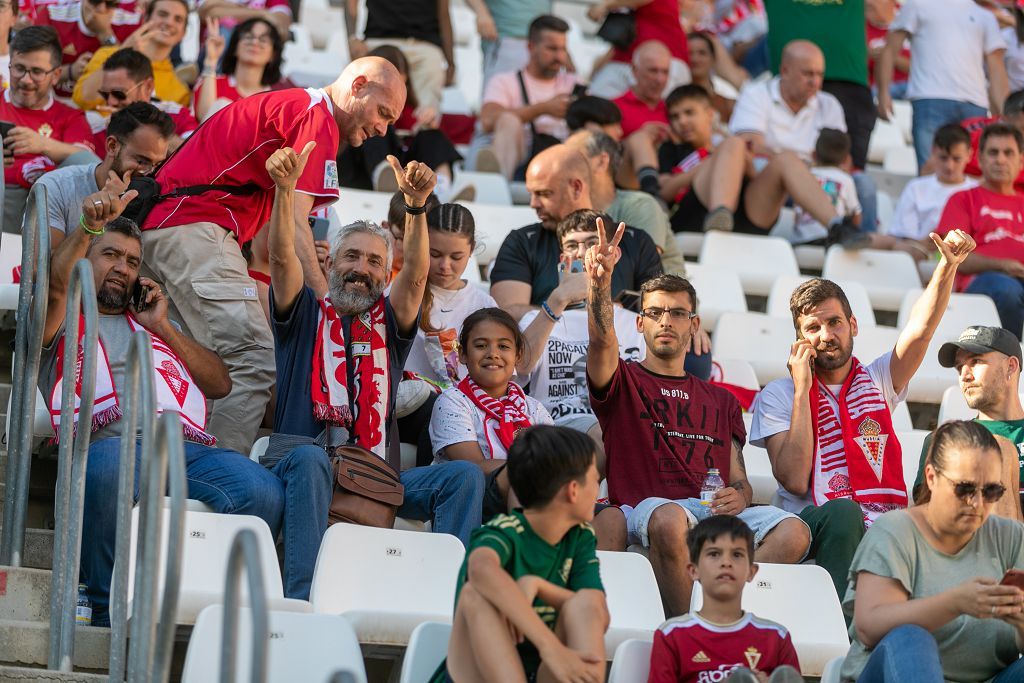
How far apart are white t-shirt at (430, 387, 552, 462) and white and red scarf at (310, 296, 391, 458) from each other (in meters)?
0.16

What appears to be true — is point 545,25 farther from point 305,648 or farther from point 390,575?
point 305,648

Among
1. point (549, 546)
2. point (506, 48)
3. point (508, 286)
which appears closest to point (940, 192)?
point (506, 48)

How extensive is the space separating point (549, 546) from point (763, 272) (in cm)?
411

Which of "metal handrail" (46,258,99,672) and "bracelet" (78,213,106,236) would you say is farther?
"bracelet" (78,213,106,236)

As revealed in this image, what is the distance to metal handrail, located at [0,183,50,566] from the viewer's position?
3.94 meters

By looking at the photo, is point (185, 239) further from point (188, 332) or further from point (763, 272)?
point (763, 272)

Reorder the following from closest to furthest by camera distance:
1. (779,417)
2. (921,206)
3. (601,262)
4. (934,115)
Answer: (601,262), (779,417), (921,206), (934,115)

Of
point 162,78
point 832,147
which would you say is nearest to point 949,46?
point 832,147

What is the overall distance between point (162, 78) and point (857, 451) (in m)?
4.14

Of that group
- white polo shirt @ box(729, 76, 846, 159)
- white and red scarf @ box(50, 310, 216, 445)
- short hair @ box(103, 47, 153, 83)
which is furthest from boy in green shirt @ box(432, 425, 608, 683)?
white polo shirt @ box(729, 76, 846, 159)

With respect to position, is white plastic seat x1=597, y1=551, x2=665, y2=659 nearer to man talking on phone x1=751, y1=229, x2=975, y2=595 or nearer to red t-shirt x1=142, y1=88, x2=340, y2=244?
man talking on phone x1=751, y1=229, x2=975, y2=595

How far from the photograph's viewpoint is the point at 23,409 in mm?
4027

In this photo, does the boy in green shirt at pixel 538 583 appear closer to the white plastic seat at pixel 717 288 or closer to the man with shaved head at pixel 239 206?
the man with shaved head at pixel 239 206

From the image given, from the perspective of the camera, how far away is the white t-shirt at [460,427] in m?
4.75
